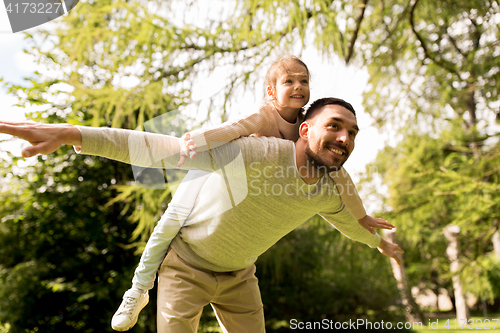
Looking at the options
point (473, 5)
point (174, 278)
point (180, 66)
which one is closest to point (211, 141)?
point (174, 278)

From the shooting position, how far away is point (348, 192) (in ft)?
3.64

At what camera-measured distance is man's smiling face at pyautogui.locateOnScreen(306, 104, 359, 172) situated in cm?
93

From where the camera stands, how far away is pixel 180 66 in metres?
2.97

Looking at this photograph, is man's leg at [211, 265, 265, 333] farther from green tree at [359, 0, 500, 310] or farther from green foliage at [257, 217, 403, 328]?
green foliage at [257, 217, 403, 328]

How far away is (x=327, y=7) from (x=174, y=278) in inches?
82.1

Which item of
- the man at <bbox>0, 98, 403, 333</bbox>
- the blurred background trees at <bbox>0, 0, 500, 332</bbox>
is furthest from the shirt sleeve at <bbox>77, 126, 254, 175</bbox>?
the blurred background trees at <bbox>0, 0, 500, 332</bbox>

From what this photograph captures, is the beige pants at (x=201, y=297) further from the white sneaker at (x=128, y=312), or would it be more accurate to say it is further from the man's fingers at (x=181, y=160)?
the man's fingers at (x=181, y=160)

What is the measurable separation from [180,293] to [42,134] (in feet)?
1.93

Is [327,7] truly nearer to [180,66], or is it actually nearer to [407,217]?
[180,66]

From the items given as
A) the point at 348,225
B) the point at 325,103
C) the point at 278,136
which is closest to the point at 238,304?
the point at 348,225

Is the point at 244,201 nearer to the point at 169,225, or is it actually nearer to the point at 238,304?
the point at 169,225

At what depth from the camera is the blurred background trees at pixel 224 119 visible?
273 cm

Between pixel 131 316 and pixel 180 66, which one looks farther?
pixel 180 66

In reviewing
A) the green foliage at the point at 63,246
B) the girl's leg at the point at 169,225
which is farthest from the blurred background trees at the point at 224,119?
the girl's leg at the point at 169,225
